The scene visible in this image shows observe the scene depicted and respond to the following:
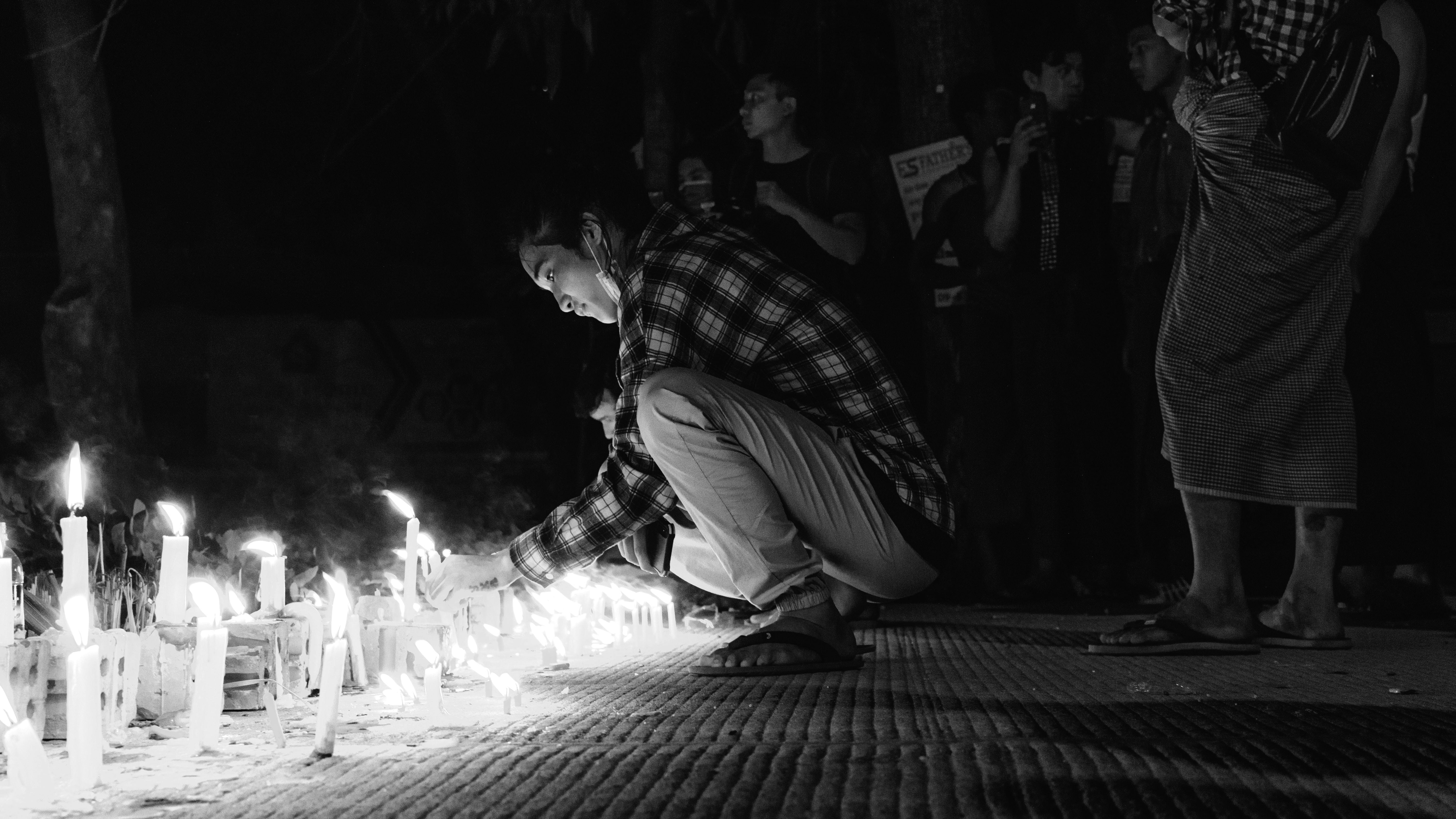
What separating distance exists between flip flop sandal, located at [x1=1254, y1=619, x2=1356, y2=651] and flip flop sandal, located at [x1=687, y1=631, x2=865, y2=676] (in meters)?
0.97

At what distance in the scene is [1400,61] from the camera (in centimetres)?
317

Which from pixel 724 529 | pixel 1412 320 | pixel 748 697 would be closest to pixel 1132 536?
pixel 1412 320

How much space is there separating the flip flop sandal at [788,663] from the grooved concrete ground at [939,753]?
0.16ft

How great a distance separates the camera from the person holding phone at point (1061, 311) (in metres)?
4.86

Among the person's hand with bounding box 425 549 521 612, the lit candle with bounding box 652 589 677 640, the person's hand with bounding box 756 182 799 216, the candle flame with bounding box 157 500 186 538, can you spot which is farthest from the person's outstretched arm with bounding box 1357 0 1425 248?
the candle flame with bounding box 157 500 186 538

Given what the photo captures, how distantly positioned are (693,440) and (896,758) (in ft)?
3.94

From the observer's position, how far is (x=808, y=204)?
4.66 meters

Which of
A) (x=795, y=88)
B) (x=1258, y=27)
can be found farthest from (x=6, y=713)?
(x=795, y=88)

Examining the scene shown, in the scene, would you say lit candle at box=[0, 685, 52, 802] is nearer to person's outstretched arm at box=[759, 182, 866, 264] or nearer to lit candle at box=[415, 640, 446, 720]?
lit candle at box=[415, 640, 446, 720]

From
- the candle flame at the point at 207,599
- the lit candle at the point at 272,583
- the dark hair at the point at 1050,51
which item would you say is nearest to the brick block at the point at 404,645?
the lit candle at the point at 272,583

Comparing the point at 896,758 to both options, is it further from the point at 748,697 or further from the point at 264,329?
the point at 264,329

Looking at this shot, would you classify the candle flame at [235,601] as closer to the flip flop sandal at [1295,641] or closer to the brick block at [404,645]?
the brick block at [404,645]

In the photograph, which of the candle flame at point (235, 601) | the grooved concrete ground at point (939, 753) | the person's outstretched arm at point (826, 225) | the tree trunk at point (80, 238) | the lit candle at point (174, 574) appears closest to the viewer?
the grooved concrete ground at point (939, 753)

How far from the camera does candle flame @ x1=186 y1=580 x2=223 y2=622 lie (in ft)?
6.29
